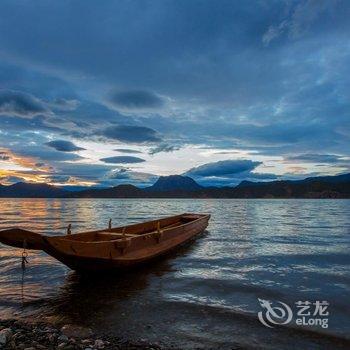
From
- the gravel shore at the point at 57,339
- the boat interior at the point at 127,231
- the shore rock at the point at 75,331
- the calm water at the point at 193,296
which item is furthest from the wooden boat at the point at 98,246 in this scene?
the shore rock at the point at 75,331

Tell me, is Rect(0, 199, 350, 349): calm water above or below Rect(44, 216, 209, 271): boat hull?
below

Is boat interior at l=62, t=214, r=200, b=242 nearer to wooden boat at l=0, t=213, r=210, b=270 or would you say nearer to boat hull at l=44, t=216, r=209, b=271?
wooden boat at l=0, t=213, r=210, b=270

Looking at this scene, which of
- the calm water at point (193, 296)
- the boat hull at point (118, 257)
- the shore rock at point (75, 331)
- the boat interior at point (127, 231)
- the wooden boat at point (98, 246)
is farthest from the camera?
the boat interior at point (127, 231)

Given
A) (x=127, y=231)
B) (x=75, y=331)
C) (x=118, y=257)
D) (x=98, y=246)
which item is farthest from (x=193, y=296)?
(x=127, y=231)

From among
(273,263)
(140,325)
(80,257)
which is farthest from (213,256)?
(140,325)

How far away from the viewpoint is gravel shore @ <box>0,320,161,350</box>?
25.9ft

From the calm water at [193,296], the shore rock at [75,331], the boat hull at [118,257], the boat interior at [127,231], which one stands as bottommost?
the calm water at [193,296]

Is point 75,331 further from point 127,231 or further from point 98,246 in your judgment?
point 127,231

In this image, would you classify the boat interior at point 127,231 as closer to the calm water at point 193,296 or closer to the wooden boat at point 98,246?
the wooden boat at point 98,246

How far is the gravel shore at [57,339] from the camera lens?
789cm

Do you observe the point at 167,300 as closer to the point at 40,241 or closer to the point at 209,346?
the point at 209,346

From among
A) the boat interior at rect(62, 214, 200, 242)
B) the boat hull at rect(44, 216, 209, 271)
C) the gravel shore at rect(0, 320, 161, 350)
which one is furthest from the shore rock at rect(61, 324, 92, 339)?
the boat interior at rect(62, 214, 200, 242)

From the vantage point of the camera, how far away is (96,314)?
10609mm

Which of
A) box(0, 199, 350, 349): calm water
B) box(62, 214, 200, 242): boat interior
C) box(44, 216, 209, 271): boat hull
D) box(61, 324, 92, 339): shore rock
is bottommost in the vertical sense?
box(0, 199, 350, 349): calm water
